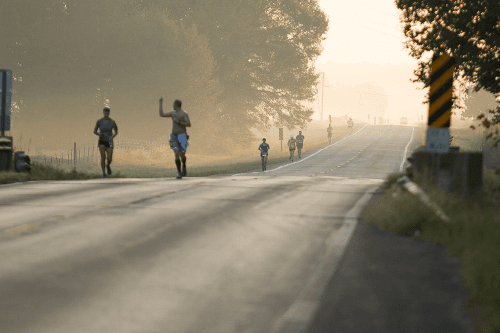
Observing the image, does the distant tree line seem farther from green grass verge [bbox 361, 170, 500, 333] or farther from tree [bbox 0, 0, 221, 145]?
green grass verge [bbox 361, 170, 500, 333]

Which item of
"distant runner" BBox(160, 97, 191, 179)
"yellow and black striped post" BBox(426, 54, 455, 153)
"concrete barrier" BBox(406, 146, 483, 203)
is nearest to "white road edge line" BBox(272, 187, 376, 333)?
"concrete barrier" BBox(406, 146, 483, 203)

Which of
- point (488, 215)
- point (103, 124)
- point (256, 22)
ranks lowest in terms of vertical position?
point (488, 215)

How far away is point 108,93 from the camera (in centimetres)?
4481

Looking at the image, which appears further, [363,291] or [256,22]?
[256,22]

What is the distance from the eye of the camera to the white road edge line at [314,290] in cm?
371

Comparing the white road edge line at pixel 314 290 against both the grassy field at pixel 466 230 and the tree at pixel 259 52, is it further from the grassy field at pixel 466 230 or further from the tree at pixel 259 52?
the tree at pixel 259 52

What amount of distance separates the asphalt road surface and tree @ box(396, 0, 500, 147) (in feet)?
25.8

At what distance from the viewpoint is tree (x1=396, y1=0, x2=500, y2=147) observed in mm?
14758

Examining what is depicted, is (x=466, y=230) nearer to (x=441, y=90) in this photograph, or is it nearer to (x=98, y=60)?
(x=441, y=90)

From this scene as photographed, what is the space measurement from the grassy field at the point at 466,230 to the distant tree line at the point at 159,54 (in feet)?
126

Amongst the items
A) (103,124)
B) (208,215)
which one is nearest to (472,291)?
(208,215)

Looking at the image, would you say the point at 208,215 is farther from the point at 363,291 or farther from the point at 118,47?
the point at 118,47

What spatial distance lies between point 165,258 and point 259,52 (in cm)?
4960

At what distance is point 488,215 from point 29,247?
5.19 m
